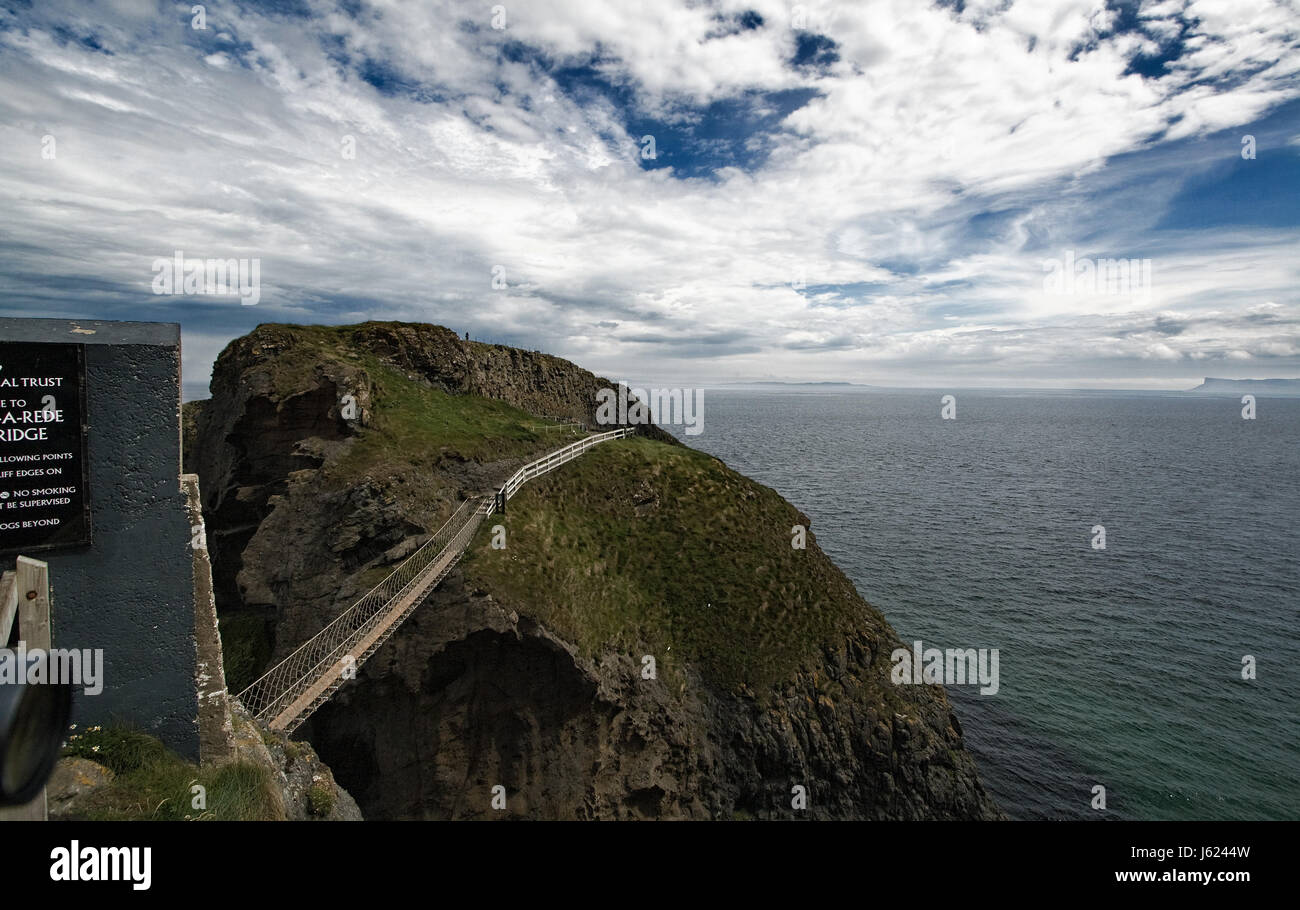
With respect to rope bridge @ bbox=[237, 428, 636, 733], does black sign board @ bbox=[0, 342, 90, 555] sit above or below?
above

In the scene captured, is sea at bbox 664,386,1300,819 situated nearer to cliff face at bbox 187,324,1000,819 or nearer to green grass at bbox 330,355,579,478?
cliff face at bbox 187,324,1000,819

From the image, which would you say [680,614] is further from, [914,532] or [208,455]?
[914,532]

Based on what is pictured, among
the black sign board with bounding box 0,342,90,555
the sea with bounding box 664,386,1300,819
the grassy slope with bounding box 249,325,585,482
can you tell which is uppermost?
the grassy slope with bounding box 249,325,585,482

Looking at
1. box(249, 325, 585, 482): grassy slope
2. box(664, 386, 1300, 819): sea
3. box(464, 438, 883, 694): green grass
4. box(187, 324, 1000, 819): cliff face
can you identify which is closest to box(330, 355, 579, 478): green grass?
box(249, 325, 585, 482): grassy slope

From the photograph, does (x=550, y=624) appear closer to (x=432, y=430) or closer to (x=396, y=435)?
(x=396, y=435)

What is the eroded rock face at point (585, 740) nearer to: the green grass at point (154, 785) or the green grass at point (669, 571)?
the green grass at point (669, 571)
